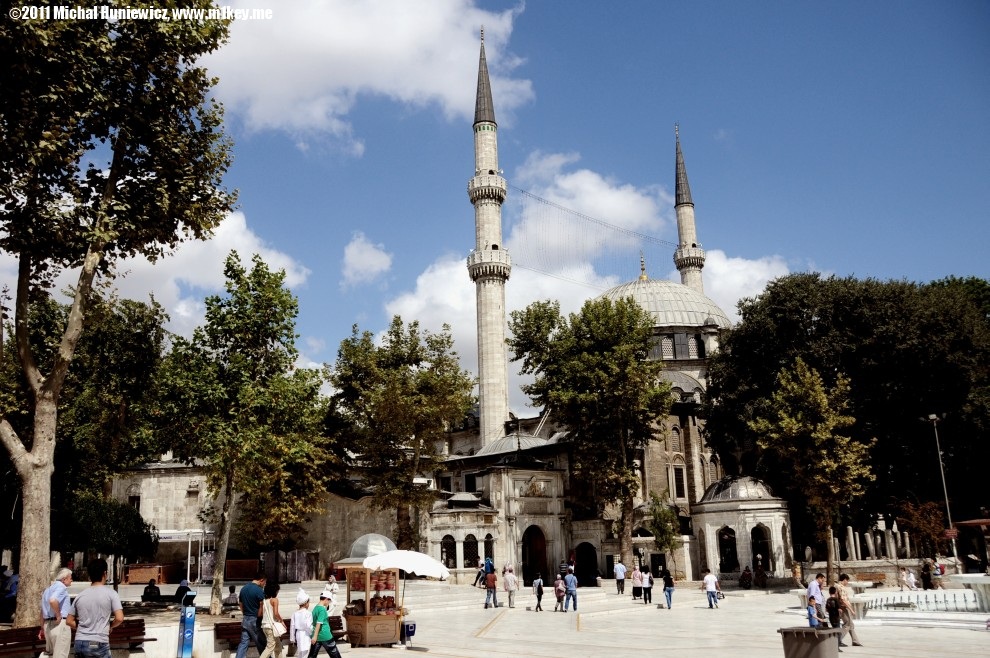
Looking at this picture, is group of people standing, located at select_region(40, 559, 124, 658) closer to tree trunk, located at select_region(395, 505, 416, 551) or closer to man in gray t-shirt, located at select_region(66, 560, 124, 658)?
man in gray t-shirt, located at select_region(66, 560, 124, 658)

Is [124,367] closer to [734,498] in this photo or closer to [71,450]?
[71,450]

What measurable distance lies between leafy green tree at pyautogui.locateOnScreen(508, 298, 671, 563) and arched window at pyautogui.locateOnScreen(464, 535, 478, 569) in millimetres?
5943

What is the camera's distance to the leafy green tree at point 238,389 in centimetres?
2214

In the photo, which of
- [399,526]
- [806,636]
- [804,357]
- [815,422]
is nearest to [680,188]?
[804,357]

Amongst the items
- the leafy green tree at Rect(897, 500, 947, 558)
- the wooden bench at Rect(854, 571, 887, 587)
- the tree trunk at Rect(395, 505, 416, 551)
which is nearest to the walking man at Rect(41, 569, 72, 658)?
the tree trunk at Rect(395, 505, 416, 551)

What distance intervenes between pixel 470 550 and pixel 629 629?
741 inches

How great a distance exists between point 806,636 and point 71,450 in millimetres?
21227

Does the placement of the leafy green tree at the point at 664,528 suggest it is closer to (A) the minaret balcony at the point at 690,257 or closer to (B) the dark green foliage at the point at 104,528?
(B) the dark green foliage at the point at 104,528

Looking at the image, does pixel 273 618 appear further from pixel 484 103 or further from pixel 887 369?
pixel 484 103

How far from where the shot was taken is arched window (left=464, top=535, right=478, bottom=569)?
3788cm

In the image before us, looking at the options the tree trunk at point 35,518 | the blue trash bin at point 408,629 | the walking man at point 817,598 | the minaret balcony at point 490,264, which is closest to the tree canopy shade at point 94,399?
the tree trunk at point 35,518

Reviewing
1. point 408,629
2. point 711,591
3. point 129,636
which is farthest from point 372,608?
point 711,591

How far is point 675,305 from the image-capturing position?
2232 inches

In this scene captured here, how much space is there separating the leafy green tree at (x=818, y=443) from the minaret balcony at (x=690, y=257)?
3264cm
